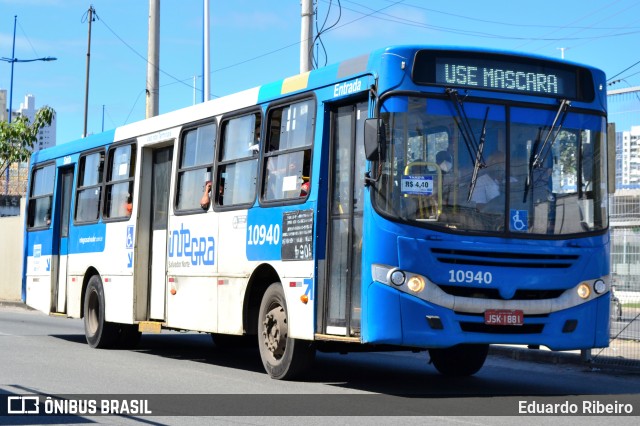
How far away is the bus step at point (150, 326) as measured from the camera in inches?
628

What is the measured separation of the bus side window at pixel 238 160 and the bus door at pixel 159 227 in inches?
73.0

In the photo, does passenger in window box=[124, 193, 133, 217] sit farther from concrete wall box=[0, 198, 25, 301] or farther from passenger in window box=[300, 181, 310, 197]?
concrete wall box=[0, 198, 25, 301]

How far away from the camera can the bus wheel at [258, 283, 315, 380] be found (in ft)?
40.9

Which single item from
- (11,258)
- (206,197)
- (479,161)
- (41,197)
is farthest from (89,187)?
(11,258)

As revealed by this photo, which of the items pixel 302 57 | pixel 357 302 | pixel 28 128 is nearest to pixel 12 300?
pixel 28 128

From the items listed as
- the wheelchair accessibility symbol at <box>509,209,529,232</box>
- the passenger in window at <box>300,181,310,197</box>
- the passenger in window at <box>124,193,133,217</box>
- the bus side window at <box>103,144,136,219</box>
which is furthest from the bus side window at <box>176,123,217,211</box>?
the wheelchair accessibility symbol at <box>509,209,529,232</box>

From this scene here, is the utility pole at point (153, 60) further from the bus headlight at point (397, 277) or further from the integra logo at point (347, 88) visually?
the bus headlight at point (397, 277)

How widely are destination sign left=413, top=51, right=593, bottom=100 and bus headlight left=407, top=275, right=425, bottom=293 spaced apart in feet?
6.26

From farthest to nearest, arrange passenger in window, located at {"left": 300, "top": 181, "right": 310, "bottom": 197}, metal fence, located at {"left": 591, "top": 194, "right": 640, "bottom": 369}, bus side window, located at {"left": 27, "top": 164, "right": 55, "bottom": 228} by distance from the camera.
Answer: bus side window, located at {"left": 27, "top": 164, "right": 55, "bottom": 228}
metal fence, located at {"left": 591, "top": 194, "right": 640, "bottom": 369}
passenger in window, located at {"left": 300, "top": 181, "right": 310, "bottom": 197}

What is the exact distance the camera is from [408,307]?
35.4 ft

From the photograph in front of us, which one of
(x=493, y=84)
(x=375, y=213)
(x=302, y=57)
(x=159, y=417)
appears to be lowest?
(x=159, y=417)

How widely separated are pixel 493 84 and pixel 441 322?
8.08 feet

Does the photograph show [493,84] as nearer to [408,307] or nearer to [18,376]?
[408,307]

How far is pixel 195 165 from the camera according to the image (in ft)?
49.6
